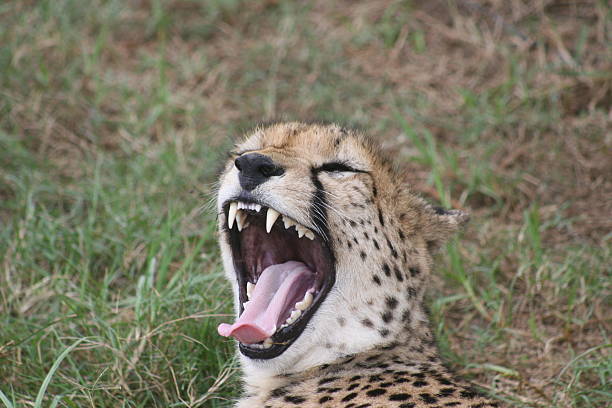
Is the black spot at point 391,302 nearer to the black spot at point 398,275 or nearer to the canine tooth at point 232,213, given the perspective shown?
the black spot at point 398,275

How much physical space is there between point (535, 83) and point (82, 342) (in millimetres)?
3476

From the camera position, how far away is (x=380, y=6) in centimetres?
616

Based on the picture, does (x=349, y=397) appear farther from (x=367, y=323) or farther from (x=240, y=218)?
(x=240, y=218)

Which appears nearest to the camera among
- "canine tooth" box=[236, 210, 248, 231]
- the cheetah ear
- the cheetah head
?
the cheetah head

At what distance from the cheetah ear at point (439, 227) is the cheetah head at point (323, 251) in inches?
0.6

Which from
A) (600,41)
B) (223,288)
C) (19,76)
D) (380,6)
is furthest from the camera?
(380,6)

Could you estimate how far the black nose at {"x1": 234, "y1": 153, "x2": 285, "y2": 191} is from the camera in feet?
8.79

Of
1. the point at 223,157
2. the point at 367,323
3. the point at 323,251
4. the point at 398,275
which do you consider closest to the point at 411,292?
the point at 398,275

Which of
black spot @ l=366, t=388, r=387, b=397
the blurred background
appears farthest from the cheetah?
the blurred background

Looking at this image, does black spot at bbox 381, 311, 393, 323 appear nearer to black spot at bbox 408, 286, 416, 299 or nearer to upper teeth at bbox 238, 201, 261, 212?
black spot at bbox 408, 286, 416, 299

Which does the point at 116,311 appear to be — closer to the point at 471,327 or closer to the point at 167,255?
the point at 167,255

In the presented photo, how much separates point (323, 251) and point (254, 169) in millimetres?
395

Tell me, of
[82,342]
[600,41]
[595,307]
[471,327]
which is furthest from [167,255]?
[600,41]

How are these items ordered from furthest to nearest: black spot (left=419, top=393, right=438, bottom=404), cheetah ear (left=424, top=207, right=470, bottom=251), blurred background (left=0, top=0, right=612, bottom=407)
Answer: blurred background (left=0, top=0, right=612, bottom=407), cheetah ear (left=424, top=207, right=470, bottom=251), black spot (left=419, top=393, right=438, bottom=404)
